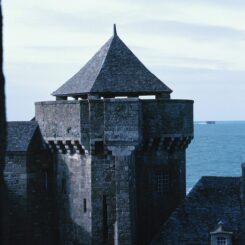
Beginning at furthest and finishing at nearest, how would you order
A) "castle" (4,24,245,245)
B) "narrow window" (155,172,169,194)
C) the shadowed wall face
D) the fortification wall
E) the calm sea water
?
1. the calm sea water
2. "narrow window" (155,172,169,194)
3. the fortification wall
4. "castle" (4,24,245,245)
5. the shadowed wall face

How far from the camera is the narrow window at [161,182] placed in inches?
1040

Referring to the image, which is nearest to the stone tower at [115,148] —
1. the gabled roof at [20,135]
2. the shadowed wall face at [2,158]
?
the gabled roof at [20,135]

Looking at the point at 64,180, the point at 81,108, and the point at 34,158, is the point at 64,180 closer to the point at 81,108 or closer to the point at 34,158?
the point at 34,158

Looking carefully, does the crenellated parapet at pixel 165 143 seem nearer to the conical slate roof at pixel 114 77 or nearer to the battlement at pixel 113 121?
the battlement at pixel 113 121

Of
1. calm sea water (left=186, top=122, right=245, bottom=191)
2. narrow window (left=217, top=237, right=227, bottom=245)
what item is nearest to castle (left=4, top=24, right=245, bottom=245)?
narrow window (left=217, top=237, right=227, bottom=245)

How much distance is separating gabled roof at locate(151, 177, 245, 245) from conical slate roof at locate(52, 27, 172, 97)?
4975 mm

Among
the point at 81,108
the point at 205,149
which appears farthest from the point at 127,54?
the point at 205,149

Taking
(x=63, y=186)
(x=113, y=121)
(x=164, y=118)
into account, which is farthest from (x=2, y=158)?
(x=63, y=186)

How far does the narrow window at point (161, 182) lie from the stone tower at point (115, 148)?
48 millimetres

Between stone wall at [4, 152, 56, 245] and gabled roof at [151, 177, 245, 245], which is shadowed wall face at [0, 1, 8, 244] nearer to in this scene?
gabled roof at [151, 177, 245, 245]

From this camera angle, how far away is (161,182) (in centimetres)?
2664

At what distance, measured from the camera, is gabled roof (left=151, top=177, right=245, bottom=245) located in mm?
23484

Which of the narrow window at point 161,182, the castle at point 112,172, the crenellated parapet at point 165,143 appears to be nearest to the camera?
the castle at point 112,172

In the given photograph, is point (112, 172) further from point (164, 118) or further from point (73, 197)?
point (164, 118)
